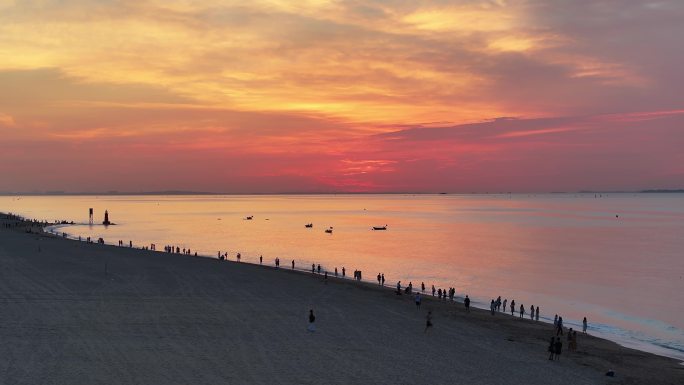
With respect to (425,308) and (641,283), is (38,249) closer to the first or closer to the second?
(425,308)

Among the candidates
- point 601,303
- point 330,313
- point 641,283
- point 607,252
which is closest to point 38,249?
point 330,313

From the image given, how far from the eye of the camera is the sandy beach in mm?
22422

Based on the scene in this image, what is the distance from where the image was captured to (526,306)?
159 ft

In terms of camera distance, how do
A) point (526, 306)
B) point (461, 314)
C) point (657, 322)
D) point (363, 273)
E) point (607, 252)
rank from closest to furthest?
point (461, 314)
point (657, 322)
point (526, 306)
point (363, 273)
point (607, 252)

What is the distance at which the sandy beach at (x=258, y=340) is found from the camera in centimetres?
2242

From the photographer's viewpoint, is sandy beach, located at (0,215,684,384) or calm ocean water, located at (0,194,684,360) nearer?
sandy beach, located at (0,215,684,384)

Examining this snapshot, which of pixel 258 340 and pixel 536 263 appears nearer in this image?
pixel 258 340

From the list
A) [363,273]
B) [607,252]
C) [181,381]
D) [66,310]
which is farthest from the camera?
[607,252]

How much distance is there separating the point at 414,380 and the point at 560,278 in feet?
159

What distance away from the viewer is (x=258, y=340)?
89.3 ft

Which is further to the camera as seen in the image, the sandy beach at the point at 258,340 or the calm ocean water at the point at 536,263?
the calm ocean water at the point at 536,263

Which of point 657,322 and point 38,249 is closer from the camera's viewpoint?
point 657,322

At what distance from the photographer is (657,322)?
4291cm

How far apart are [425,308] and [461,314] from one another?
260 cm
